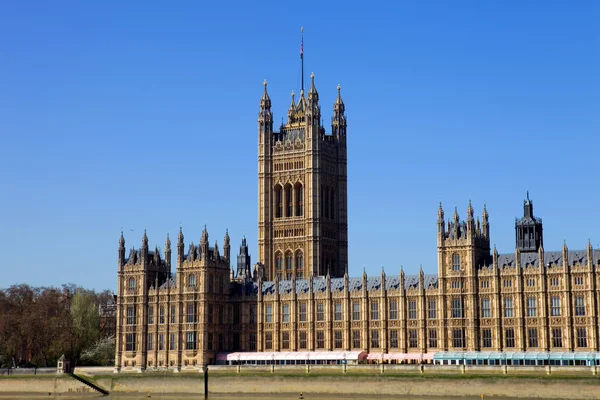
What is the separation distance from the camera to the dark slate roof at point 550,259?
13288cm

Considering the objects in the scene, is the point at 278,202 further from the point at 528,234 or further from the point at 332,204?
the point at 528,234

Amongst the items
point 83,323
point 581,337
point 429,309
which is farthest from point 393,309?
point 83,323

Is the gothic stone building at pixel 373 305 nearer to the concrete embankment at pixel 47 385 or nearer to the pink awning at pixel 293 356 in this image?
the pink awning at pixel 293 356

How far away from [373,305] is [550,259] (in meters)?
23.3

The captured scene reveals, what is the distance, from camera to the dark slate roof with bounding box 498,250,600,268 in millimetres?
132875

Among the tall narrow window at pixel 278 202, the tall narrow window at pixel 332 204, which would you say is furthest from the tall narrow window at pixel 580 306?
the tall narrow window at pixel 278 202

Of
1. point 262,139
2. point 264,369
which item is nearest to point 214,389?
point 264,369

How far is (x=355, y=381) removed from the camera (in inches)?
4995

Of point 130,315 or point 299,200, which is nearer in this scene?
point 130,315

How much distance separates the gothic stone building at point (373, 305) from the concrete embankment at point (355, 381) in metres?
9.74

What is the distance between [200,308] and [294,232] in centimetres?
4016

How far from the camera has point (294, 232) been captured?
616ft

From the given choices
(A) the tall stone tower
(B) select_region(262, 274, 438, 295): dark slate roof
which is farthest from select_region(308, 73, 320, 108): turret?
(B) select_region(262, 274, 438, 295): dark slate roof

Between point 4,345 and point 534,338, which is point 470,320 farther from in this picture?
point 4,345
